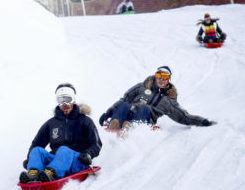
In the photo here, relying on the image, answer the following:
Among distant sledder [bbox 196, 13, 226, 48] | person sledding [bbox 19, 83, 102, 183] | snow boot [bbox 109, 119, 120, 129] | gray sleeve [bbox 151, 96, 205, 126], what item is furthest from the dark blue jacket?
distant sledder [bbox 196, 13, 226, 48]

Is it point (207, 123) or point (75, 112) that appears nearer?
point (75, 112)

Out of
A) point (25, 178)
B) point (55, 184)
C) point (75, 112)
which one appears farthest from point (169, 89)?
point (25, 178)

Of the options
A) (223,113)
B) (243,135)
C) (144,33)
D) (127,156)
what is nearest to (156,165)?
(127,156)

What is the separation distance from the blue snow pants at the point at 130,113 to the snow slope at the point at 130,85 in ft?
0.42

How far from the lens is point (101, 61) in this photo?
33.9ft

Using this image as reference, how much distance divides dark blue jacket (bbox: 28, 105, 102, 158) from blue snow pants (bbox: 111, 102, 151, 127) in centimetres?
100

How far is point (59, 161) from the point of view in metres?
3.12

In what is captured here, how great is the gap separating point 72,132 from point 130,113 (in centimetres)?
128

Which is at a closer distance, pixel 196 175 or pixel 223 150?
pixel 196 175

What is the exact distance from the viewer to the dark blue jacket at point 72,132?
347 cm

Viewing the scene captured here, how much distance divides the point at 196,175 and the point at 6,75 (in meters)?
4.92

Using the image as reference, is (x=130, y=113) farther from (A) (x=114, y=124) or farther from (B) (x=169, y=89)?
(B) (x=169, y=89)

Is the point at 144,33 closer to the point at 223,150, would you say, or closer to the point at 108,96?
the point at 108,96

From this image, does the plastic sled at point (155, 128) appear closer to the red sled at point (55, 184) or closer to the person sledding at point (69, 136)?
the person sledding at point (69, 136)
